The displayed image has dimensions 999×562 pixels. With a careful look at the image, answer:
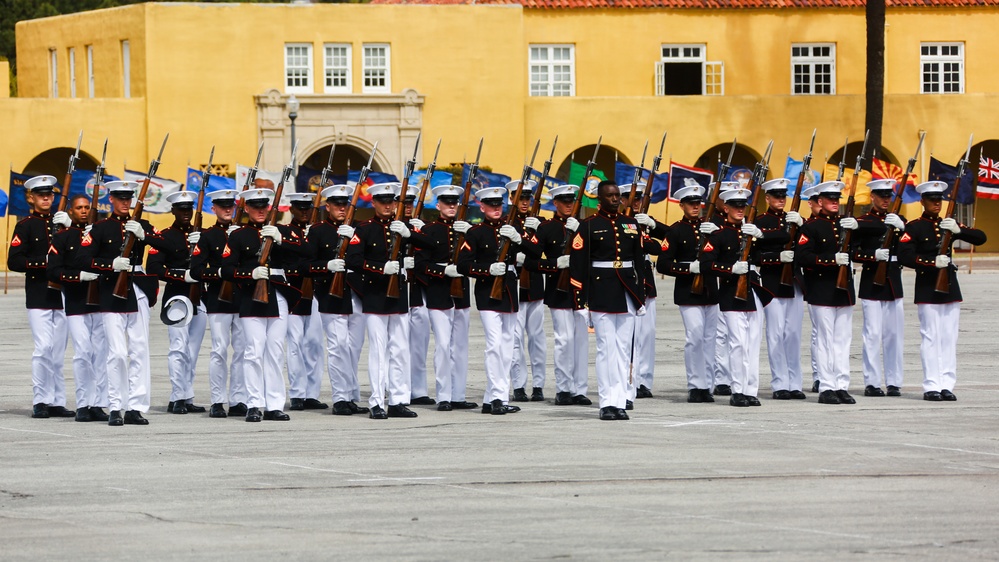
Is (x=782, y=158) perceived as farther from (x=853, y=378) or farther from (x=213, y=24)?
(x=853, y=378)

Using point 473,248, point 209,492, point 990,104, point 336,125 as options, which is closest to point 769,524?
point 209,492

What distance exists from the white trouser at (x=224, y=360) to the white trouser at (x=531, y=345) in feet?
8.59

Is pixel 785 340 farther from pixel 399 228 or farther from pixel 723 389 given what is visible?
pixel 399 228

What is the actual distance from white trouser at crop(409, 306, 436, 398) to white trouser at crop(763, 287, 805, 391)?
10.4 ft

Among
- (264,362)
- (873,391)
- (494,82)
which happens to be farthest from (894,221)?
(494,82)

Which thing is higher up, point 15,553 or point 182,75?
point 182,75

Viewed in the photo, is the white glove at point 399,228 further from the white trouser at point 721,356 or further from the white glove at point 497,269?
the white trouser at point 721,356

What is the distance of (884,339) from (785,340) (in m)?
0.97

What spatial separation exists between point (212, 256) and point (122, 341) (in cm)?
108

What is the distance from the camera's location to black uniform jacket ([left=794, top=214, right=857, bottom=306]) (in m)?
15.4

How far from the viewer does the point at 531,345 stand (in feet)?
52.9

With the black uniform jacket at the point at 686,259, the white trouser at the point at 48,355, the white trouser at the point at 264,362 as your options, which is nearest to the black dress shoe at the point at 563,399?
the black uniform jacket at the point at 686,259

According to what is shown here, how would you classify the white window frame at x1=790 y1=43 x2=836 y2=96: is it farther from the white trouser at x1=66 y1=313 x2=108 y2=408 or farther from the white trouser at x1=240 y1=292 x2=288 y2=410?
Result: the white trouser at x1=66 y1=313 x2=108 y2=408

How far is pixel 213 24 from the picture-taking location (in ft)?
138
